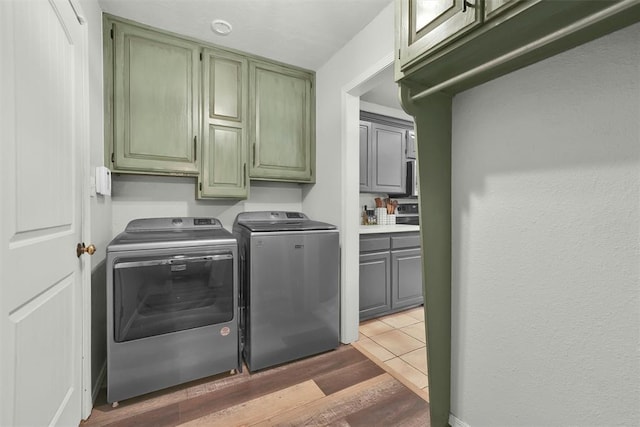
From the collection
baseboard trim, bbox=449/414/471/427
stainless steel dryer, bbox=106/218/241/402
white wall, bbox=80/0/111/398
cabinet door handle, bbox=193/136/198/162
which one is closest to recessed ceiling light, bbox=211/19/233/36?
white wall, bbox=80/0/111/398

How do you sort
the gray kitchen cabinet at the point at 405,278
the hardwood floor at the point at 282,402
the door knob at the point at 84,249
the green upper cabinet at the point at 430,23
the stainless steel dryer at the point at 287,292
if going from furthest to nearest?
the gray kitchen cabinet at the point at 405,278
the stainless steel dryer at the point at 287,292
the hardwood floor at the point at 282,402
the door knob at the point at 84,249
the green upper cabinet at the point at 430,23

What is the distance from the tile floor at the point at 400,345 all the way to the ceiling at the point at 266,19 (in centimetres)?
204

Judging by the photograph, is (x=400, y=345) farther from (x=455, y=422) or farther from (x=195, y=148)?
(x=195, y=148)

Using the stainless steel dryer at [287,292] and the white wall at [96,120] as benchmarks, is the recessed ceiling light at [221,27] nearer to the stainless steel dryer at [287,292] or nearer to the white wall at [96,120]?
the white wall at [96,120]

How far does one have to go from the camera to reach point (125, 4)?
67.4 inches

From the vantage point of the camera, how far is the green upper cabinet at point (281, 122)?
2.30 m

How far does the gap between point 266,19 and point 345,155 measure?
3.55 ft

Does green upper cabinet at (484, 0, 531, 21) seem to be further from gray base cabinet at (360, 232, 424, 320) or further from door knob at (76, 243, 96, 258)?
gray base cabinet at (360, 232, 424, 320)

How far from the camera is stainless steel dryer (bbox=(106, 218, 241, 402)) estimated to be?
1.47 metres

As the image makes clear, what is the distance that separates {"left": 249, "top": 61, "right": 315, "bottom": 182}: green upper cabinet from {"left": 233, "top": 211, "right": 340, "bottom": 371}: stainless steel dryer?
64 cm

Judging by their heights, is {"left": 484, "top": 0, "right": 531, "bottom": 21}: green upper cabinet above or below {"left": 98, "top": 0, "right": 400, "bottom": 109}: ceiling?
below

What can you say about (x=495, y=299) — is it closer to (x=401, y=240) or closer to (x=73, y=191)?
(x=401, y=240)

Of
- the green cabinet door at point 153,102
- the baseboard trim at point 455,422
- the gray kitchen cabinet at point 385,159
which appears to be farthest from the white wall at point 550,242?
the green cabinet door at point 153,102

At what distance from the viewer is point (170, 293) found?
1.58 m
